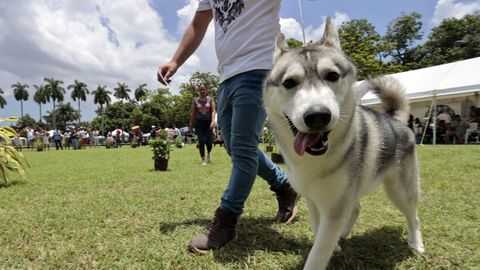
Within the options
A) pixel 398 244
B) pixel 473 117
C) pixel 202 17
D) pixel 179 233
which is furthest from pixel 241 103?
pixel 473 117

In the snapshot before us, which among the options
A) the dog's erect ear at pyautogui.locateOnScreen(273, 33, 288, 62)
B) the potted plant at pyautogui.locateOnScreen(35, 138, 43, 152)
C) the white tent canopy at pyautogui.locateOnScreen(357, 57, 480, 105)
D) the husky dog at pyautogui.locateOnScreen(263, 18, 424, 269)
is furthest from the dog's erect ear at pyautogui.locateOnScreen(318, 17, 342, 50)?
the potted plant at pyautogui.locateOnScreen(35, 138, 43, 152)

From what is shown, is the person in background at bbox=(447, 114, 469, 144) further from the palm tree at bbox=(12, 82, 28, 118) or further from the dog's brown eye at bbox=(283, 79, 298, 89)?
the palm tree at bbox=(12, 82, 28, 118)

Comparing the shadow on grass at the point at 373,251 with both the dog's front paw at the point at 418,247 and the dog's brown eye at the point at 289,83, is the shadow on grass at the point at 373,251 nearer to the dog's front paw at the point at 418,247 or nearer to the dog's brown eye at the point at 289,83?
the dog's front paw at the point at 418,247

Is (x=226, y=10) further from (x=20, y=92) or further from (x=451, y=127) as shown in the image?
(x=20, y=92)

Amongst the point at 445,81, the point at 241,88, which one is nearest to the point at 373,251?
the point at 241,88

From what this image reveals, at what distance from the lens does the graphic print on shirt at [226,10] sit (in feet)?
8.26

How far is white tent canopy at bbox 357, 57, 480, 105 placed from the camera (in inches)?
510

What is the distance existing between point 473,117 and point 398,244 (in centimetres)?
1645

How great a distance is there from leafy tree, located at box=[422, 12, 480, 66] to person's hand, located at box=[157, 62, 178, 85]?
3964cm

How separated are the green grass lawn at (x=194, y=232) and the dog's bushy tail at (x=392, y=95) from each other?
1.09m

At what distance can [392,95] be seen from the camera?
9.63ft

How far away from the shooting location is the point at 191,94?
151ft

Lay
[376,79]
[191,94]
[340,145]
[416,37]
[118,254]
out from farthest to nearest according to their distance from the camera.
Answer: [191,94]
[416,37]
[376,79]
[118,254]
[340,145]

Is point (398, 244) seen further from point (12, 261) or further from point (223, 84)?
point (12, 261)
